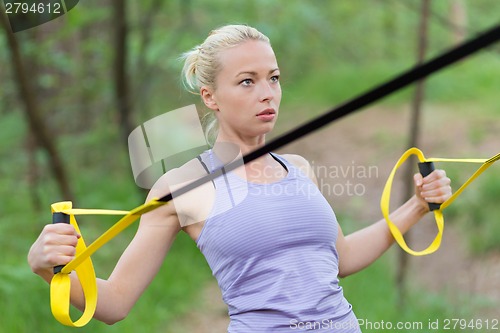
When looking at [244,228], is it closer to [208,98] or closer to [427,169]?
[208,98]

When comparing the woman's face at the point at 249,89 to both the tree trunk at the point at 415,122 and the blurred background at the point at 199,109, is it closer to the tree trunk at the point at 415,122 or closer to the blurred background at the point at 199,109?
the blurred background at the point at 199,109

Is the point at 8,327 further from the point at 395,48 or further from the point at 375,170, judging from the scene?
the point at 395,48

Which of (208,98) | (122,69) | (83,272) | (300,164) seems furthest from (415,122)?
(83,272)

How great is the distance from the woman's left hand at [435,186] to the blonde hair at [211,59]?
0.52 meters

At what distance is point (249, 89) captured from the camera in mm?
1399

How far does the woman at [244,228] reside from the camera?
1.36 metres

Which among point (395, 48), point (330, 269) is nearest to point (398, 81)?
point (330, 269)

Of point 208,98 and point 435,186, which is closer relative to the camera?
point 208,98

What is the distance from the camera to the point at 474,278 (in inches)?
153

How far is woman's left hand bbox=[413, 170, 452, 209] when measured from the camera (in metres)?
1.68

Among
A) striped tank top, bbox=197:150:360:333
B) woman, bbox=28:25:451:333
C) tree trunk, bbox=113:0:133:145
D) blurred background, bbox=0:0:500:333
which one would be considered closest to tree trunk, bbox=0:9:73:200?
blurred background, bbox=0:0:500:333

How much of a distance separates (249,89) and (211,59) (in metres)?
0.12

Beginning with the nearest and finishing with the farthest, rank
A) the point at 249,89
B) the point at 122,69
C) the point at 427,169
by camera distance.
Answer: the point at 249,89 → the point at 427,169 → the point at 122,69

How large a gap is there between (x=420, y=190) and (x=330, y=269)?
40 cm
